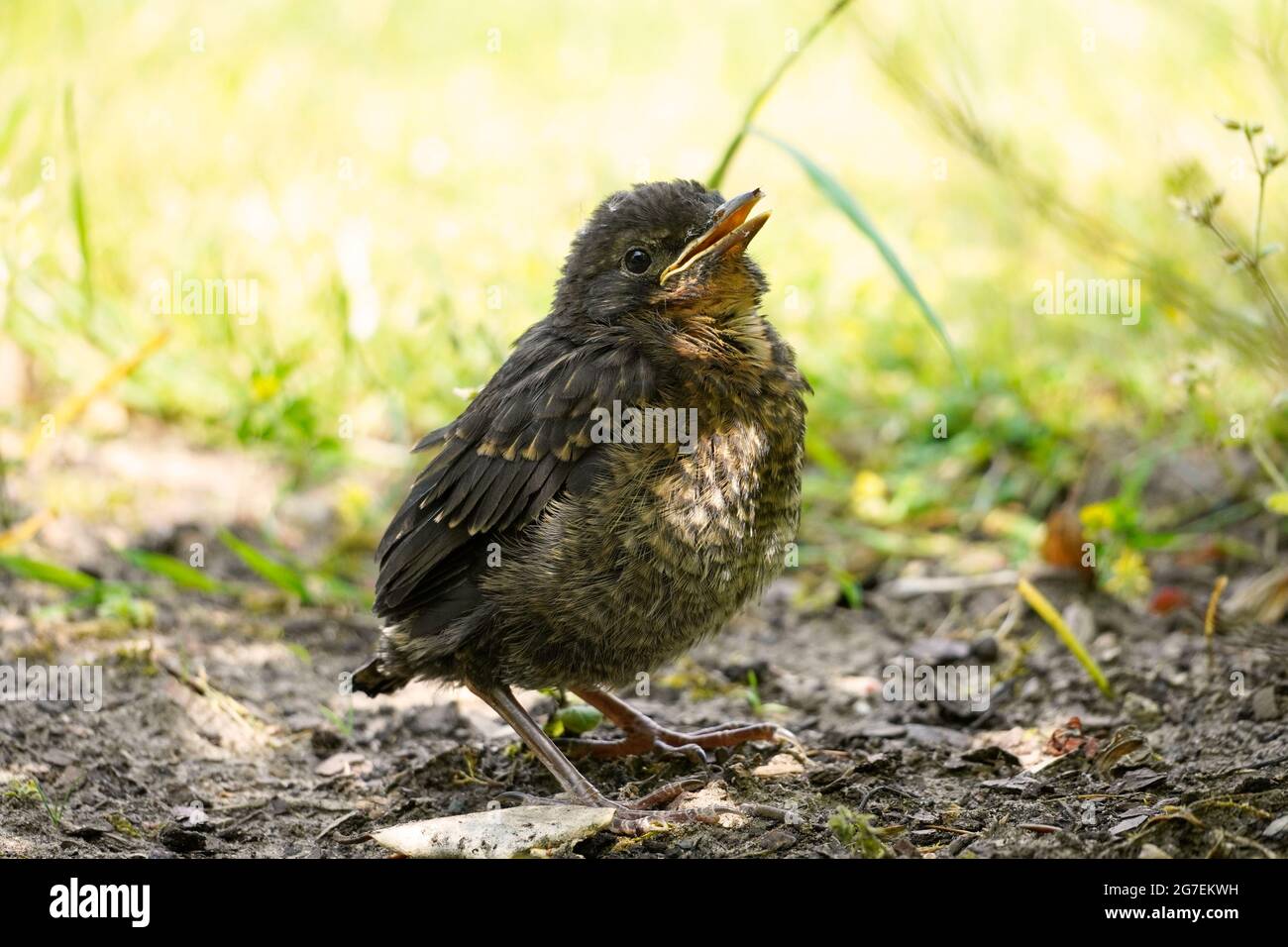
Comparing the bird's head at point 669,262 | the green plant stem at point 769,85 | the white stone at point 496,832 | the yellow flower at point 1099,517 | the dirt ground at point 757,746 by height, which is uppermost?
the green plant stem at point 769,85

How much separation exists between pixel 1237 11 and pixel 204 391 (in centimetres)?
524

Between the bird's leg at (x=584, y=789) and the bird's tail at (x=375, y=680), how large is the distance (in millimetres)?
229

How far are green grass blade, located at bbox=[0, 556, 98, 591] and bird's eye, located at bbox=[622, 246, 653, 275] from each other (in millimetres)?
2050

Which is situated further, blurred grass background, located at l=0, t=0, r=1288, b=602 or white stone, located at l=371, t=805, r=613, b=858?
blurred grass background, located at l=0, t=0, r=1288, b=602

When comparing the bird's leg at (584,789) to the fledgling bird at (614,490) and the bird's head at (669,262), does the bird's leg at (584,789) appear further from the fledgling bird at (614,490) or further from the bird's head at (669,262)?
the bird's head at (669,262)

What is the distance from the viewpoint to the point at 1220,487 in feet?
16.3

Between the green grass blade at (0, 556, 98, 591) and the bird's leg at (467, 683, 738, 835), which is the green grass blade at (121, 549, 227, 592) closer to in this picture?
the green grass blade at (0, 556, 98, 591)

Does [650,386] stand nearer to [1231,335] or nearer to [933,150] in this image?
[1231,335]

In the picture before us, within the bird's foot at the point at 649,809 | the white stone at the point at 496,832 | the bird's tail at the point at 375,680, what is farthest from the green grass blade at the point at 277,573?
the white stone at the point at 496,832

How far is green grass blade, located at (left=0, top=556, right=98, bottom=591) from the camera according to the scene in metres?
4.33

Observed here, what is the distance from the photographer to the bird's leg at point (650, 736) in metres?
3.60

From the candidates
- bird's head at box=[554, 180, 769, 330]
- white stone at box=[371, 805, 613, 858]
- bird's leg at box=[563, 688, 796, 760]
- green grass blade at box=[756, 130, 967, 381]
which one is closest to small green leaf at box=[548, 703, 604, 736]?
bird's leg at box=[563, 688, 796, 760]

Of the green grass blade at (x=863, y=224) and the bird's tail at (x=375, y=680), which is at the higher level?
the green grass blade at (x=863, y=224)
